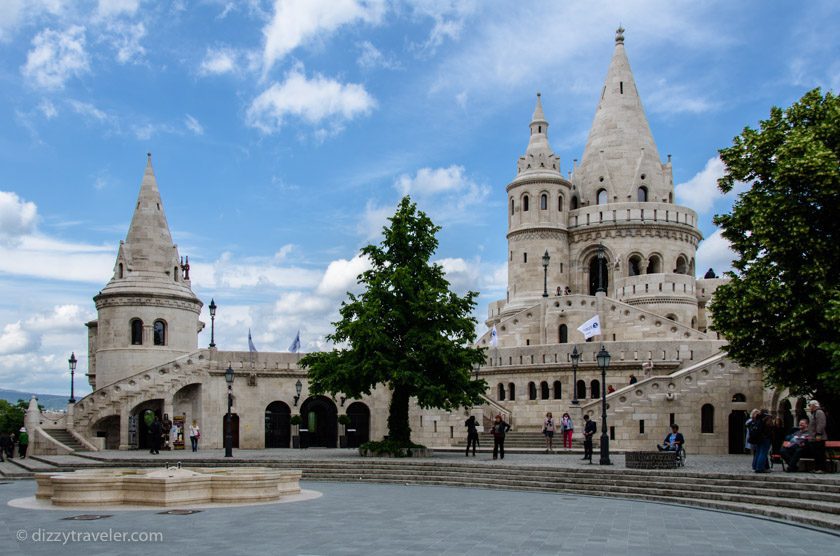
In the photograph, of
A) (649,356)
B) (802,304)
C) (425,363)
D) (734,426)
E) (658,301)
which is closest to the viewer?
(802,304)

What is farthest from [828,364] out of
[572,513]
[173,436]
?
[173,436]

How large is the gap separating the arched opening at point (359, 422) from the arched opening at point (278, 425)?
285 centimetres

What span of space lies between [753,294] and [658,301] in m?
29.3

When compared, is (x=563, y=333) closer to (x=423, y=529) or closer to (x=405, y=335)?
(x=405, y=335)

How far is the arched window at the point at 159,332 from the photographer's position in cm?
4253

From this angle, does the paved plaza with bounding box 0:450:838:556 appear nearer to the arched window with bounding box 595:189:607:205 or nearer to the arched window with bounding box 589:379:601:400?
the arched window with bounding box 589:379:601:400

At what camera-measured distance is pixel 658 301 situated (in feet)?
180

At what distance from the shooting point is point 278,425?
42.7 metres

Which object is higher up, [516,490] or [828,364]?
[828,364]

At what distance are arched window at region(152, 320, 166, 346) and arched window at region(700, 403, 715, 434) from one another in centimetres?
2413

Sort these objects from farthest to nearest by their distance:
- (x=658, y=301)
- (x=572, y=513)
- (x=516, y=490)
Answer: (x=658, y=301)
(x=516, y=490)
(x=572, y=513)

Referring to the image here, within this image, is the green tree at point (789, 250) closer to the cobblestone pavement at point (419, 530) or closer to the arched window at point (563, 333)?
the cobblestone pavement at point (419, 530)

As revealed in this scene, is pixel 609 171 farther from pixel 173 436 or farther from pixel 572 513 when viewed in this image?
pixel 572 513

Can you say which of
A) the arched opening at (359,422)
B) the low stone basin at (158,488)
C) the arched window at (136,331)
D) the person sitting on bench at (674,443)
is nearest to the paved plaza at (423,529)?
the low stone basin at (158,488)
